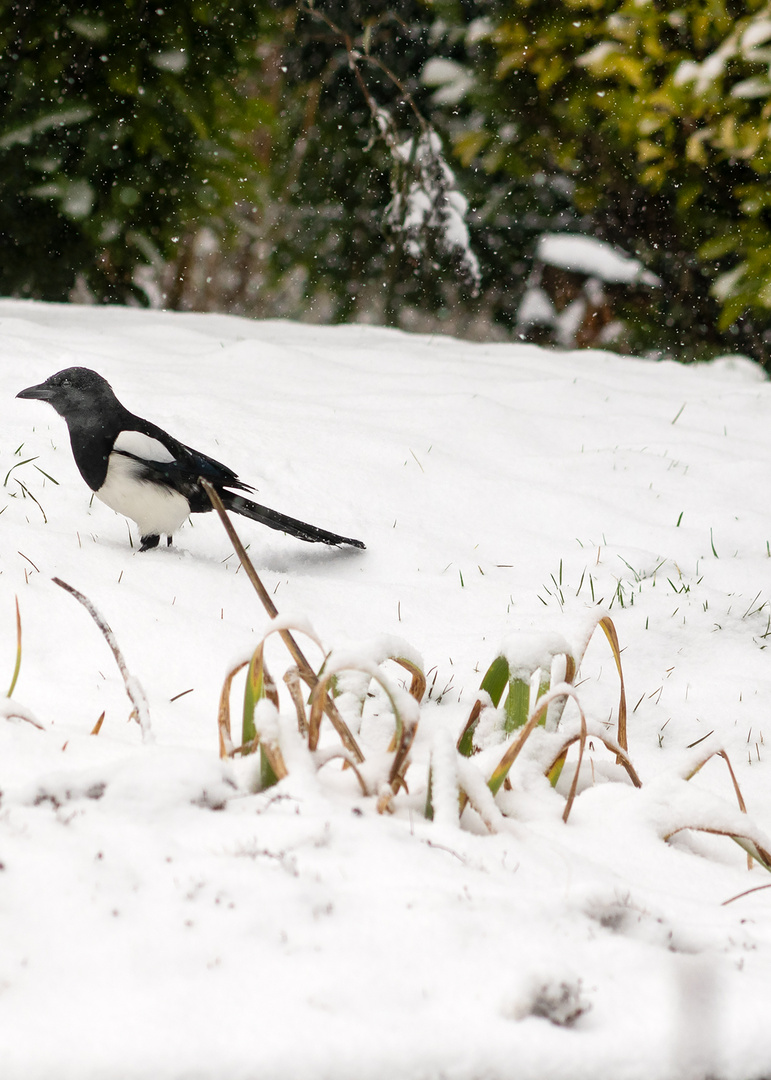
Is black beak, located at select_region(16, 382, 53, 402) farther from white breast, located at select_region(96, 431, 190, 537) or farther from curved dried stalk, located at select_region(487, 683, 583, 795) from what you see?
curved dried stalk, located at select_region(487, 683, 583, 795)

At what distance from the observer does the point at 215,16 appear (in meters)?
5.86

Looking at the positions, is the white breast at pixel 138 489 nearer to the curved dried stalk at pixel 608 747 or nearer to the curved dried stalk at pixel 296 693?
the curved dried stalk at pixel 296 693

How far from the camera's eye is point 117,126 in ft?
18.8

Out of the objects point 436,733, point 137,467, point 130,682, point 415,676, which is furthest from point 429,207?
point 436,733

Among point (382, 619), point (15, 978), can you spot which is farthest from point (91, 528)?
point (15, 978)

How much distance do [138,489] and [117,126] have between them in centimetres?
392

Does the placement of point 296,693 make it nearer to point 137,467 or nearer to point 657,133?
point 137,467

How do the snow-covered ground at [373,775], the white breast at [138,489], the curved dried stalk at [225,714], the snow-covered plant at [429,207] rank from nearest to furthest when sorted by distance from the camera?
1. the snow-covered ground at [373,775]
2. the curved dried stalk at [225,714]
3. the white breast at [138,489]
4. the snow-covered plant at [429,207]

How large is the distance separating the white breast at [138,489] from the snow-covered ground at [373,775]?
13 cm

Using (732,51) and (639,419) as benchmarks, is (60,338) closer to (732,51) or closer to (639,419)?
(639,419)

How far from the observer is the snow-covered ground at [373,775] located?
1.02 metres

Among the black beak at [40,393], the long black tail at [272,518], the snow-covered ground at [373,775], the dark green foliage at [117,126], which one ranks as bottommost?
the snow-covered ground at [373,775]

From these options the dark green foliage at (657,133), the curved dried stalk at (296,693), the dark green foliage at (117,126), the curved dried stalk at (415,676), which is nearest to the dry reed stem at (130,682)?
the curved dried stalk at (296,693)

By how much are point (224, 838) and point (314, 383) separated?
3.69 metres
